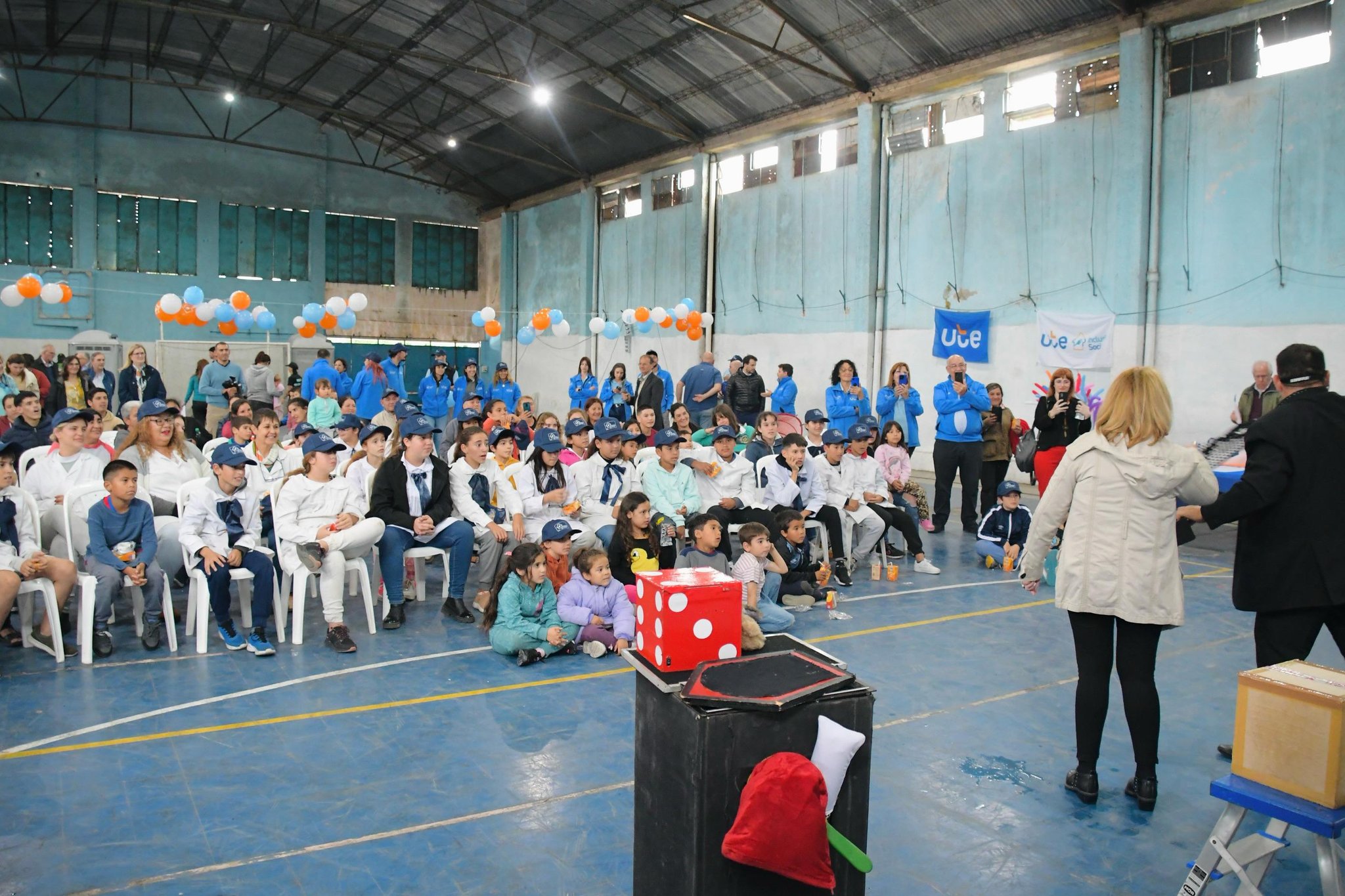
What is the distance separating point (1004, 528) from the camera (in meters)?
7.85

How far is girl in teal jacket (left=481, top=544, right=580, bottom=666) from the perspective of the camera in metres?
5.09

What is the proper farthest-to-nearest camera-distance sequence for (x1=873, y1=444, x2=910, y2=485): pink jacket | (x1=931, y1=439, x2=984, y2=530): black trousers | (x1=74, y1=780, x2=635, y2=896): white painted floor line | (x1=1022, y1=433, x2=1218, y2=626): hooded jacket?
(x1=931, y1=439, x2=984, y2=530): black trousers < (x1=873, y1=444, x2=910, y2=485): pink jacket < (x1=1022, y1=433, x2=1218, y2=626): hooded jacket < (x1=74, y1=780, x2=635, y2=896): white painted floor line

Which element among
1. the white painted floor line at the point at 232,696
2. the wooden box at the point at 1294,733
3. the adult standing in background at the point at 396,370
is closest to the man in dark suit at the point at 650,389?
the adult standing in background at the point at 396,370

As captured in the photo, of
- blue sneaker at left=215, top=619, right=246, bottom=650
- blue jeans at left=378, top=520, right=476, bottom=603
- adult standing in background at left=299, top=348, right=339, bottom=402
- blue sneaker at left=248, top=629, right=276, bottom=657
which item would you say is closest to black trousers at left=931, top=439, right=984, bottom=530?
blue jeans at left=378, top=520, right=476, bottom=603

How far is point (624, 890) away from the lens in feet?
9.11

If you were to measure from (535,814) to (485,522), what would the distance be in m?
3.17

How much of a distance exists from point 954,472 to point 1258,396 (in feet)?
9.96

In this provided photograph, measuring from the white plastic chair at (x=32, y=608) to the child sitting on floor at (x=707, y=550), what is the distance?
3.38m

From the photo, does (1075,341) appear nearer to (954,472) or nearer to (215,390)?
(954,472)

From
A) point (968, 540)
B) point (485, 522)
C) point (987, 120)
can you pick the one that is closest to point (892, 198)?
point (987, 120)

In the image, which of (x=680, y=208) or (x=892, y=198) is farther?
(x=680, y=208)

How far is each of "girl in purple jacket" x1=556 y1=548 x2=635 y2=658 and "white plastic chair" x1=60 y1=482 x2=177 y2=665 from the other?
7.16 feet

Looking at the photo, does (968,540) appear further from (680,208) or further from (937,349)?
(680,208)

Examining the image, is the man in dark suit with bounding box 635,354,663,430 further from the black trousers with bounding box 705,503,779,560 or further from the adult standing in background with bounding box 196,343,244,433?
the adult standing in background with bounding box 196,343,244,433
